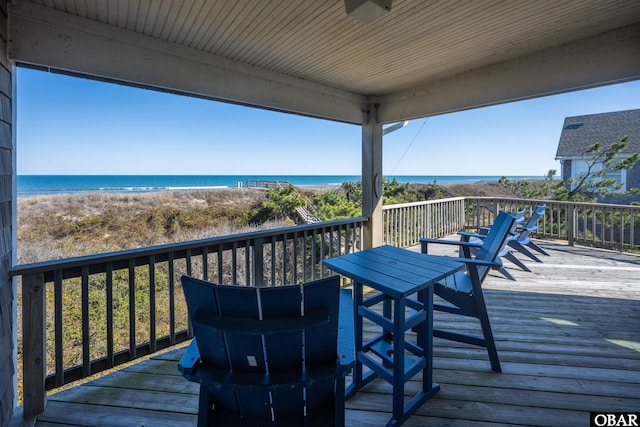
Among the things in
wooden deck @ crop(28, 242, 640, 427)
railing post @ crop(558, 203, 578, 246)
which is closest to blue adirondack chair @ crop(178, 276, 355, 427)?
wooden deck @ crop(28, 242, 640, 427)

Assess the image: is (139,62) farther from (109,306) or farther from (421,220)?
(421,220)

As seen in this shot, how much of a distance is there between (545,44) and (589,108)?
16428mm

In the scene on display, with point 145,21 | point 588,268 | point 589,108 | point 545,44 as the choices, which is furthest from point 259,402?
point 589,108

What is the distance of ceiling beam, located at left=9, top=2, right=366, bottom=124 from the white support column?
980 millimetres

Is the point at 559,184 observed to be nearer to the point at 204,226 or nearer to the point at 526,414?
the point at 526,414

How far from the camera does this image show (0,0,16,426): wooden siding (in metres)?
1.61

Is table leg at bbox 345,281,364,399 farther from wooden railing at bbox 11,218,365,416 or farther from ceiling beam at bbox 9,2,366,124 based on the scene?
ceiling beam at bbox 9,2,366,124

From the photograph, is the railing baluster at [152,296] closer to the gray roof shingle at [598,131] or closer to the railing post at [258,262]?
the railing post at [258,262]

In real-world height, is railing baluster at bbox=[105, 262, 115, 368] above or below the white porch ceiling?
below

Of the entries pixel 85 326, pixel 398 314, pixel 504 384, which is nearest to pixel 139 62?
pixel 85 326

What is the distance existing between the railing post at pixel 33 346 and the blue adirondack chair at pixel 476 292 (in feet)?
8.32

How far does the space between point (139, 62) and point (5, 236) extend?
1.63 m

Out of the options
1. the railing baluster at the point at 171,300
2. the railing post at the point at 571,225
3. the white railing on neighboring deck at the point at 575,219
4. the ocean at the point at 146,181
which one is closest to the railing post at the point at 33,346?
the railing baluster at the point at 171,300

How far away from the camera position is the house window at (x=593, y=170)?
353 inches
